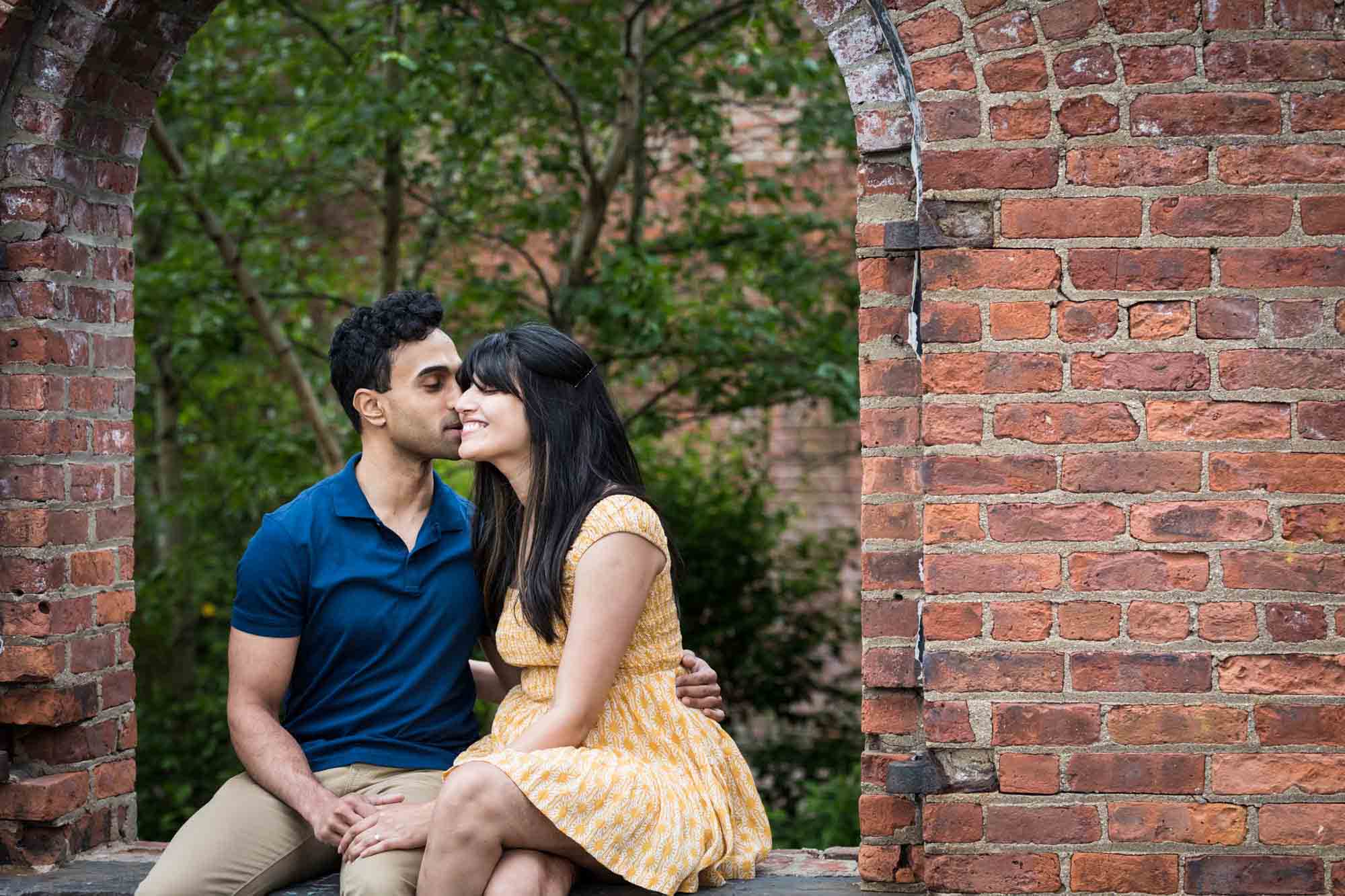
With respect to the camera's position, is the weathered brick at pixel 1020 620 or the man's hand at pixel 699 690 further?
the man's hand at pixel 699 690

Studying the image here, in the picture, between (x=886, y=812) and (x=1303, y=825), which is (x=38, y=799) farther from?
(x=1303, y=825)

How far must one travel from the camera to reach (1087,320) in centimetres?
256

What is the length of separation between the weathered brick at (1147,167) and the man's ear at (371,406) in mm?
1601

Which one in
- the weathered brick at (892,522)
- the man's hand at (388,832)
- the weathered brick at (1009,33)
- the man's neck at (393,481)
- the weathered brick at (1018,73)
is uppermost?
the weathered brick at (1009,33)

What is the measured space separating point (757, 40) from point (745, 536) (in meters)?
2.49

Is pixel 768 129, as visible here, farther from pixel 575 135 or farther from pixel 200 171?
pixel 200 171

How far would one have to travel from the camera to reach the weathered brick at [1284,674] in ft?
8.28

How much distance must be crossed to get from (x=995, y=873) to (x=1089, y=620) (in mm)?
525

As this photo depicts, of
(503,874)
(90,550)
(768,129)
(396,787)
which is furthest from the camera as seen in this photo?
(768,129)

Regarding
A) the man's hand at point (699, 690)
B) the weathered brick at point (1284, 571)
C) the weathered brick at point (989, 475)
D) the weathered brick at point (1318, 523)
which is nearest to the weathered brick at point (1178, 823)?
the weathered brick at point (1284, 571)

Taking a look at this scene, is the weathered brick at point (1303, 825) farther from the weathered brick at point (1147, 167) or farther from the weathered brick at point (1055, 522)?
A: the weathered brick at point (1147, 167)

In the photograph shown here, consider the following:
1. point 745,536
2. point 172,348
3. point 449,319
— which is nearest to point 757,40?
point 449,319

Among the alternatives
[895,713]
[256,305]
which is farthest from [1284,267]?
[256,305]

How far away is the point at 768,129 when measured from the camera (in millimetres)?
7301
